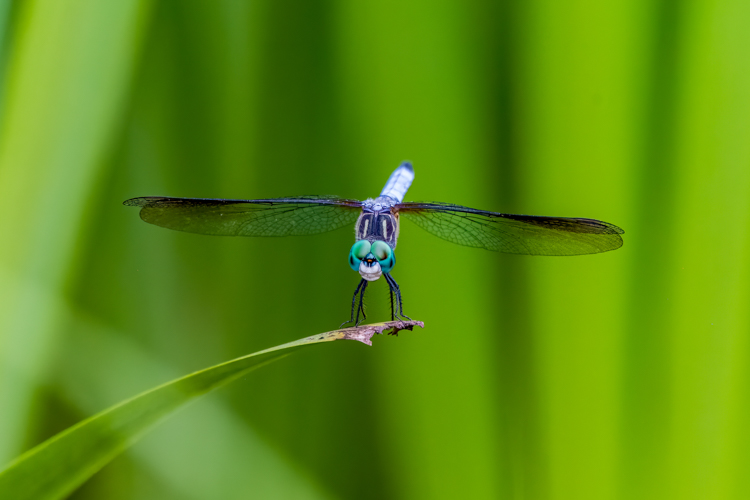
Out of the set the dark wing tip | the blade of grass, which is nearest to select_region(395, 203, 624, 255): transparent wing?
the dark wing tip

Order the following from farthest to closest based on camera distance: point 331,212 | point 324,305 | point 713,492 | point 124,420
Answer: point 331,212, point 324,305, point 713,492, point 124,420

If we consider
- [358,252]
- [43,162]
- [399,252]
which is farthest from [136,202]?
[399,252]

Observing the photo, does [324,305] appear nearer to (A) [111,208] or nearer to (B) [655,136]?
(A) [111,208]

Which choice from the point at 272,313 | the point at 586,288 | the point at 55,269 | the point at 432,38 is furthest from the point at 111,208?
the point at 586,288

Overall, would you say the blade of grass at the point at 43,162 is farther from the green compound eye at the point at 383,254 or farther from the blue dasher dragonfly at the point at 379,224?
the green compound eye at the point at 383,254

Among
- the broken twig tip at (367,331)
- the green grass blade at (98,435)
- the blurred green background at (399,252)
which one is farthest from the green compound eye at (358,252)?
the green grass blade at (98,435)

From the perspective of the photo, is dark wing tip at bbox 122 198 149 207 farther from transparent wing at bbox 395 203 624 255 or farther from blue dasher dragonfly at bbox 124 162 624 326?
transparent wing at bbox 395 203 624 255

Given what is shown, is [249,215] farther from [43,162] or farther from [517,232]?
[517,232]
